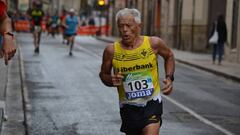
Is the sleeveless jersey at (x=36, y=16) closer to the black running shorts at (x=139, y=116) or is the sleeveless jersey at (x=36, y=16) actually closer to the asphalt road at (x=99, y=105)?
the asphalt road at (x=99, y=105)

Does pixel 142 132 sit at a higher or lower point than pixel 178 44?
higher

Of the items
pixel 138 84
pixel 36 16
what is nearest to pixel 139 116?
pixel 138 84

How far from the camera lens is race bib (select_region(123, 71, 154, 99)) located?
233 inches

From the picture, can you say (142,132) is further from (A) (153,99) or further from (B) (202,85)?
(B) (202,85)

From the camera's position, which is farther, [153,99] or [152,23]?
[152,23]

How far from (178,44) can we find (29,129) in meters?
28.8

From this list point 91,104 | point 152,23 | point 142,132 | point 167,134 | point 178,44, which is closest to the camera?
point 142,132

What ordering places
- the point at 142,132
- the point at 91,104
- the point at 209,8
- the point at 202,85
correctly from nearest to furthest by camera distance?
1. the point at 142,132
2. the point at 91,104
3. the point at 202,85
4. the point at 209,8

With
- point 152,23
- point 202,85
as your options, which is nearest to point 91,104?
point 202,85

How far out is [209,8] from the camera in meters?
34.1

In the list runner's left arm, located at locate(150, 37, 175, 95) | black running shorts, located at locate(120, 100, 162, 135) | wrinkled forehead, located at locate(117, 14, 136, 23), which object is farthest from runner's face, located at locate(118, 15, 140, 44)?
black running shorts, located at locate(120, 100, 162, 135)

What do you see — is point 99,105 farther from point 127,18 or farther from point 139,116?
point 127,18

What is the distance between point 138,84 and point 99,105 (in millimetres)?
5722

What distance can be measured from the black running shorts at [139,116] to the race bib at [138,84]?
10 cm
